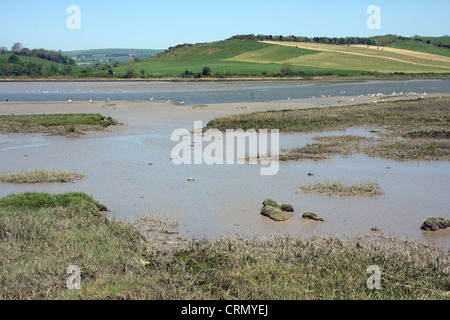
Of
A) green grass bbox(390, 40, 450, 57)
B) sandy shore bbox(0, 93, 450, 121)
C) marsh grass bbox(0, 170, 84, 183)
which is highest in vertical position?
green grass bbox(390, 40, 450, 57)

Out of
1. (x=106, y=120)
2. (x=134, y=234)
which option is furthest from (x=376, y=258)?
(x=106, y=120)

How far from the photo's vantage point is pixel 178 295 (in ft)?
22.0

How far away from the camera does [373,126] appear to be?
27.9 metres

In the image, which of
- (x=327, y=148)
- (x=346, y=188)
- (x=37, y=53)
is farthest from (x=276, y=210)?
(x=37, y=53)

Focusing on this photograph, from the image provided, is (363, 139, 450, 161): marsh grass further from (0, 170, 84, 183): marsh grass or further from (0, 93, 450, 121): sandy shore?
(0, 93, 450, 121): sandy shore

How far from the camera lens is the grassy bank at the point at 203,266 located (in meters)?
6.79

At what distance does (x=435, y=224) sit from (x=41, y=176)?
37.9 feet

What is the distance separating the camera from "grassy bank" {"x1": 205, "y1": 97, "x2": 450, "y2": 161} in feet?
65.0

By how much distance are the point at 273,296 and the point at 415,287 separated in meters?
2.03

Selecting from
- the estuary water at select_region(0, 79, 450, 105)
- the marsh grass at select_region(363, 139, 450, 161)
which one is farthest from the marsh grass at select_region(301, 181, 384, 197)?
the estuary water at select_region(0, 79, 450, 105)

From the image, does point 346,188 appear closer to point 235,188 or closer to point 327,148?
point 235,188

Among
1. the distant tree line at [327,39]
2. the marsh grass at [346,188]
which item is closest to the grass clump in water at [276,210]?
the marsh grass at [346,188]

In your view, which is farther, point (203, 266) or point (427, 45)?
point (427, 45)

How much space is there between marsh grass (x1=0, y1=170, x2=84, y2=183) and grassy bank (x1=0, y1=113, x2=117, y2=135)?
10266mm
